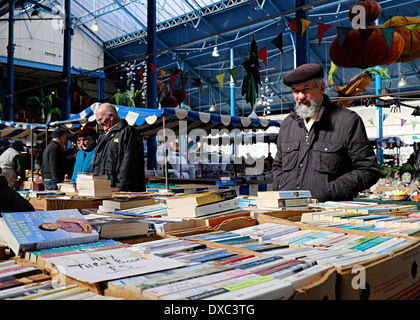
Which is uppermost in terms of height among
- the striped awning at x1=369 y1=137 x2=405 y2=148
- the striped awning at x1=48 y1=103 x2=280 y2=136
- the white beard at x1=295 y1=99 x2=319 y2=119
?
the striped awning at x1=369 y1=137 x2=405 y2=148

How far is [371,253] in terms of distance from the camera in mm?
1229

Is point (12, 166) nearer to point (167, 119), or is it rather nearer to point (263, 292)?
point (167, 119)

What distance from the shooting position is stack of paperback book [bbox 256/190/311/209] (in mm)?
2111

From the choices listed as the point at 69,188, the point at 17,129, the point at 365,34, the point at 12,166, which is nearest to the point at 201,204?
the point at 69,188

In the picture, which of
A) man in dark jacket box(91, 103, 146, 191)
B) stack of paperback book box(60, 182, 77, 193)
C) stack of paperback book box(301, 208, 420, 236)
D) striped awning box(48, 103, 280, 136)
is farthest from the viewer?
striped awning box(48, 103, 280, 136)

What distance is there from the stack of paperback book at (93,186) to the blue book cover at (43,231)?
1.19m

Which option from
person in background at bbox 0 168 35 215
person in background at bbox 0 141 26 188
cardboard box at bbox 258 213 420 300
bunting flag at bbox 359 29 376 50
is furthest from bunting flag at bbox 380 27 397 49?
person in background at bbox 0 141 26 188

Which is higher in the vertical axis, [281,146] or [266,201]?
[281,146]

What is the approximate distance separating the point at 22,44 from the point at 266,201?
23.3 meters

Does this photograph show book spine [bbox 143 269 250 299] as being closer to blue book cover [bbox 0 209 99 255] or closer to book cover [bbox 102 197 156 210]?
blue book cover [bbox 0 209 99 255]

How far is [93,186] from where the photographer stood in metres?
2.68

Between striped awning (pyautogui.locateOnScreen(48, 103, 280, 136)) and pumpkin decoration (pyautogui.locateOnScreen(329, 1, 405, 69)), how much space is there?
2502 mm

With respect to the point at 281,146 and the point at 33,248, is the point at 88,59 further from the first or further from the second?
the point at 33,248
